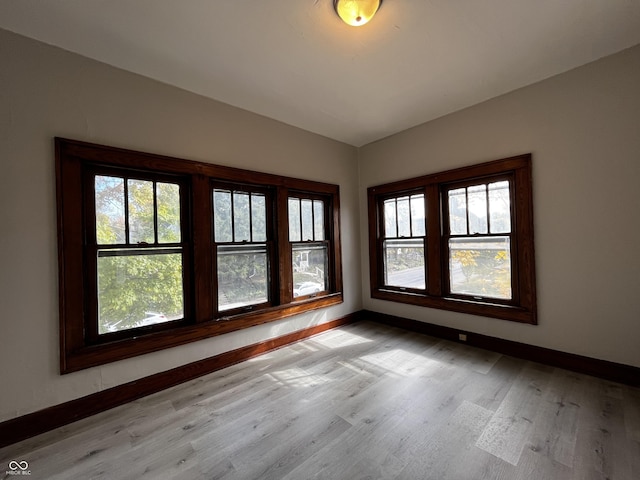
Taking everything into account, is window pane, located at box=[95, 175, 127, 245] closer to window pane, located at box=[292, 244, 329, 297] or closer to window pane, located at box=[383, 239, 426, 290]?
window pane, located at box=[292, 244, 329, 297]

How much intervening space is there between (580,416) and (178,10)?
3970 mm

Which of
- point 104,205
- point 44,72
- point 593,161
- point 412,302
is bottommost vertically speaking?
point 412,302

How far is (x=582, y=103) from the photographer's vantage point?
240 cm

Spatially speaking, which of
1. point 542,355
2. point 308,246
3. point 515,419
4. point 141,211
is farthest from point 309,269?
point 542,355

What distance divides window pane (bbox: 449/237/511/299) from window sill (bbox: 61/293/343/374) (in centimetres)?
196

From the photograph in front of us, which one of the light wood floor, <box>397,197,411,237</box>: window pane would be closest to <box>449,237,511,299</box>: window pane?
<box>397,197,411,237</box>: window pane

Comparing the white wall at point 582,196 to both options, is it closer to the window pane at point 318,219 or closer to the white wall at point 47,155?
the window pane at point 318,219

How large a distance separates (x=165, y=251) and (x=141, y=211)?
42 centimetres

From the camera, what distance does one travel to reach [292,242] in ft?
11.5

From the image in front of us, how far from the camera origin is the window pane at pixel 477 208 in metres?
3.07

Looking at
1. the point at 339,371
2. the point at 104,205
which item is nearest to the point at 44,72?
the point at 104,205

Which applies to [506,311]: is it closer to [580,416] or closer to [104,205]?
[580,416]

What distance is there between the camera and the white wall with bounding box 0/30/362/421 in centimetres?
183

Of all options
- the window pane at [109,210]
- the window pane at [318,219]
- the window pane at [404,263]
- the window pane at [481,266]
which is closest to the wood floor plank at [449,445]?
the window pane at [481,266]
